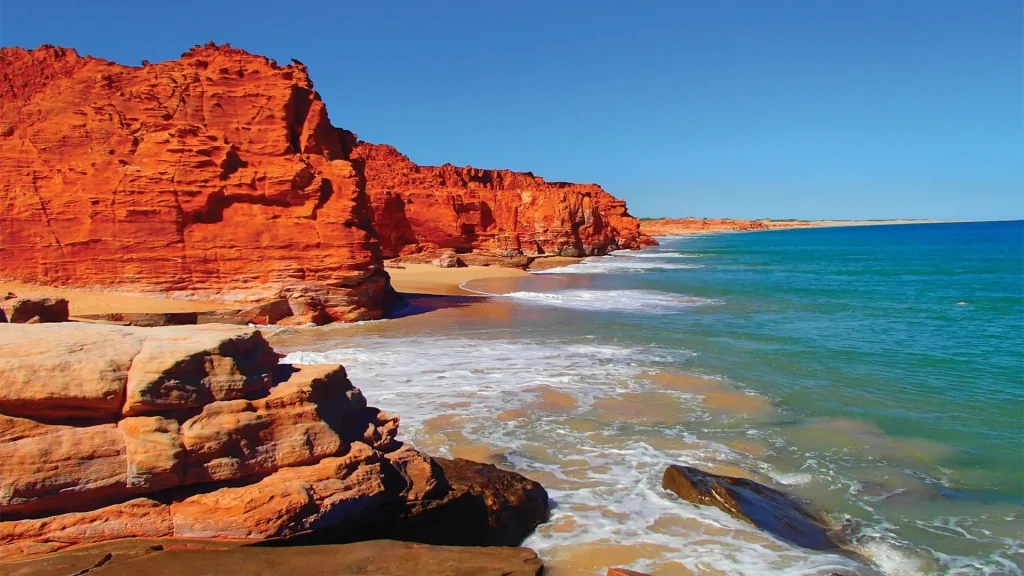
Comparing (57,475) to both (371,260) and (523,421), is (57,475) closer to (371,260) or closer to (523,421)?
(523,421)

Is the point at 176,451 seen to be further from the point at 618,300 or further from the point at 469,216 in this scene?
the point at 469,216

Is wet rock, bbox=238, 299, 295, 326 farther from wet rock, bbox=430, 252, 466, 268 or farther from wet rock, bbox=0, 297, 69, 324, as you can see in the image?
wet rock, bbox=430, 252, 466, 268

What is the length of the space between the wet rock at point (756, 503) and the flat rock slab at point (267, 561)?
2.54 m

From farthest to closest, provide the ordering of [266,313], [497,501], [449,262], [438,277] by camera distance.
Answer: [449,262], [438,277], [266,313], [497,501]

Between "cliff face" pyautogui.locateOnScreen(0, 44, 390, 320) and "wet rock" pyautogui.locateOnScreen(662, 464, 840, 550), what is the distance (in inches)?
507

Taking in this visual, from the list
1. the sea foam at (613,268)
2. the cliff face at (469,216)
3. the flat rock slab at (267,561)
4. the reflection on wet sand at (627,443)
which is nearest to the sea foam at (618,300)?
the reflection on wet sand at (627,443)

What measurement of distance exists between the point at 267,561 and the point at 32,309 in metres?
7.33

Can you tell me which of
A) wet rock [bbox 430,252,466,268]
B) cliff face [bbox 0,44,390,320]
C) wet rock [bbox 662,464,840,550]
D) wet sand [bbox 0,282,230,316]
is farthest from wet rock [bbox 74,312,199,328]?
wet rock [bbox 430,252,466,268]

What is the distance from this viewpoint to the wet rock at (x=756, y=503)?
589 centimetres

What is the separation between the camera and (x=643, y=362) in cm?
1298

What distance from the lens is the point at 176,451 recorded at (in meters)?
4.07

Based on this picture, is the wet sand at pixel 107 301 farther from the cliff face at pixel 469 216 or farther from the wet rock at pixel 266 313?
the cliff face at pixel 469 216

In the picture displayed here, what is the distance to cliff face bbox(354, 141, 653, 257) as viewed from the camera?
4522 centimetres

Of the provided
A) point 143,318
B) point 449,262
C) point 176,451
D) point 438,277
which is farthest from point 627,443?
point 449,262
